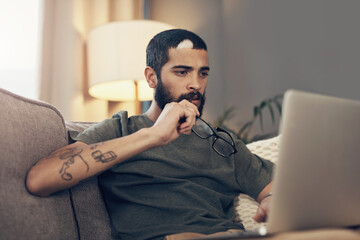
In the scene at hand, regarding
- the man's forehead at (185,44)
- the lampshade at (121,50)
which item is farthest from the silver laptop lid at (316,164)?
the lampshade at (121,50)

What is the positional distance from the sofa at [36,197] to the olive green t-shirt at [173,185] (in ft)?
0.18

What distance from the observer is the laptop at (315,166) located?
0.56 metres

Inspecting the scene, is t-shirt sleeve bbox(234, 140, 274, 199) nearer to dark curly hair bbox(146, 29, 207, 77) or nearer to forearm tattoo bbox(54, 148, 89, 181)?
dark curly hair bbox(146, 29, 207, 77)

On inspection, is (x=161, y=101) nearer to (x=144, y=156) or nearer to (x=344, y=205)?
(x=144, y=156)

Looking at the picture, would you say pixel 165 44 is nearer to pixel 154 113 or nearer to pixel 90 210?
pixel 154 113

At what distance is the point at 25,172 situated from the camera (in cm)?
83

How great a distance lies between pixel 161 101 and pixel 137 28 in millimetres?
802

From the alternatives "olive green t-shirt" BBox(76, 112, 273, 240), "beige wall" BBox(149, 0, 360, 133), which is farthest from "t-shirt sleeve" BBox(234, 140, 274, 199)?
"beige wall" BBox(149, 0, 360, 133)

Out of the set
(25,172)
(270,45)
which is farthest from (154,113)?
(270,45)

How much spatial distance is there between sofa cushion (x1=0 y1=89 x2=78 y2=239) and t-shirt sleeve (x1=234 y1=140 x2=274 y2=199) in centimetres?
52

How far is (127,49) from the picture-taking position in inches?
74.3

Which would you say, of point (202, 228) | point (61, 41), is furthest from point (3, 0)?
point (202, 228)

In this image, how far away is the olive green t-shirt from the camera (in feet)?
3.15

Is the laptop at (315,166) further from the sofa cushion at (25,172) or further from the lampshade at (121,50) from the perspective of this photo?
the lampshade at (121,50)
